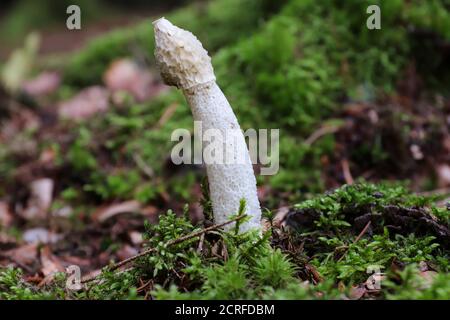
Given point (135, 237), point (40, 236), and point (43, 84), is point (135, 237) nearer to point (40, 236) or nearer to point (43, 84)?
point (40, 236)

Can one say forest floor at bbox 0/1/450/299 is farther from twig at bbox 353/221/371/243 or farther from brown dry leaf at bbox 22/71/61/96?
brown dry leaf at bbox 22/71/61/96

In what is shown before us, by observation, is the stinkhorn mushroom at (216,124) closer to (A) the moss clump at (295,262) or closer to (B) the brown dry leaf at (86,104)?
(A) the moss clump at (295,262)

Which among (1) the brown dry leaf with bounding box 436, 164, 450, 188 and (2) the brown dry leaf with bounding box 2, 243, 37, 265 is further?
(1) the brown dry leaf with bounding box 436, 164, 450, 188

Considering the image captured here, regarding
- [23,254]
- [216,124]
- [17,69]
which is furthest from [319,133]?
[17,69]

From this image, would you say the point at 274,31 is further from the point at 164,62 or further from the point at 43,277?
the point at 43,277

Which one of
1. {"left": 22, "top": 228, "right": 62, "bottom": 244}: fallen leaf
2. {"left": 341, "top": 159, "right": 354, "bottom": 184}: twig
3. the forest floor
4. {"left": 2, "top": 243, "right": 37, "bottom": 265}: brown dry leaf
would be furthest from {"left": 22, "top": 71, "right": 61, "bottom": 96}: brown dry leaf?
{"left": 341, "top": 159, "right": 354, "bottom": 184}: twig

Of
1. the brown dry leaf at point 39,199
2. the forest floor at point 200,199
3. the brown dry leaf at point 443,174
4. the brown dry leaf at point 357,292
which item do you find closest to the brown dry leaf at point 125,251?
the forest floor at point 200,199
